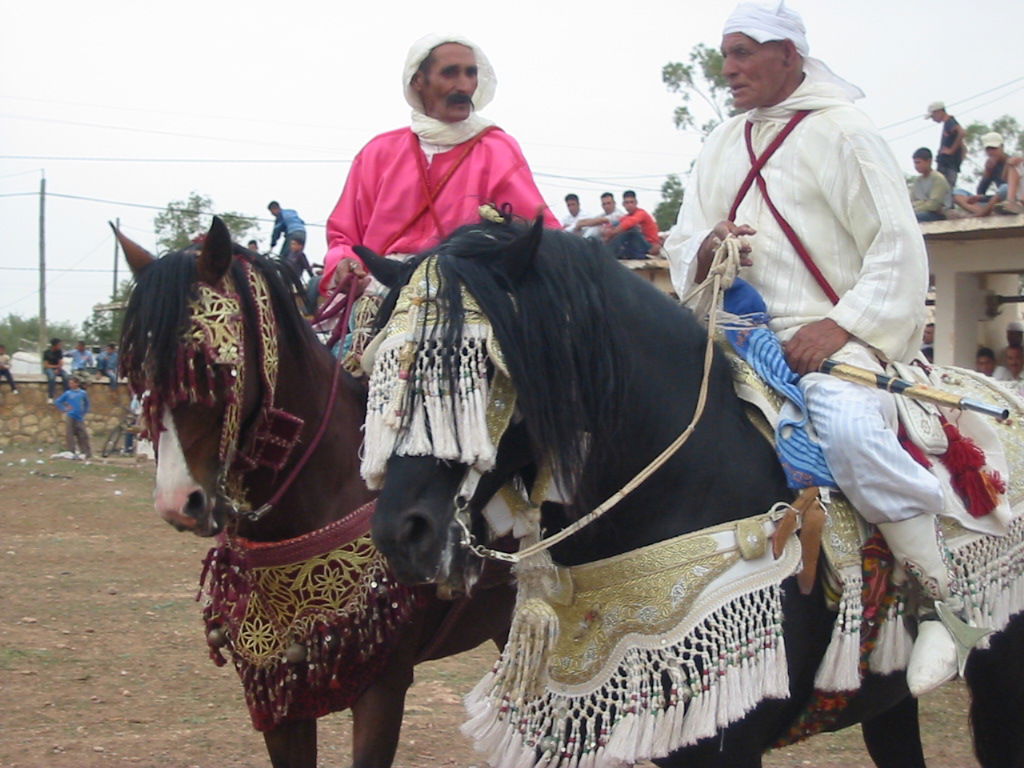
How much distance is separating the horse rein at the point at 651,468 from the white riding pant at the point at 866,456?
0.30 m


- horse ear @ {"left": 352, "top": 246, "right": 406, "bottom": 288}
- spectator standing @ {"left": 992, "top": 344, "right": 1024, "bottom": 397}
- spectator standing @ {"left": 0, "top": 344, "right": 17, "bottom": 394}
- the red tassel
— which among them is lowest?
spectator standing @ {"left": 0, "top": 344, "right": 17, "bottom": 394}

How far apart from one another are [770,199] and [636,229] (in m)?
10.3

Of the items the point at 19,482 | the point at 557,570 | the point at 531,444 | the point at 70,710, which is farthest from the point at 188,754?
the point at 19,482

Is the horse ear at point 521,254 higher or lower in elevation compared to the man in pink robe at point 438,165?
lower

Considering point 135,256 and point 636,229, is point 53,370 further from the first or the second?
point 135,256

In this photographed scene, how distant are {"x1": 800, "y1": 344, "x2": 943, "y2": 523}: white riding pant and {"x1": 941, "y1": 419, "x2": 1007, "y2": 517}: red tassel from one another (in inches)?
11.7

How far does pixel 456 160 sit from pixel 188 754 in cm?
293

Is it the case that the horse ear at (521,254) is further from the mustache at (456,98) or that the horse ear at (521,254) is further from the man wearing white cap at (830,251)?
the mustache at (456,98)

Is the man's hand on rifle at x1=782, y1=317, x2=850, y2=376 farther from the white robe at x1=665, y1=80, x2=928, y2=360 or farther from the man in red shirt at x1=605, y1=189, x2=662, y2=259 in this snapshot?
the man in red shirt at x1=605, y1=189, x2=662, y2=259

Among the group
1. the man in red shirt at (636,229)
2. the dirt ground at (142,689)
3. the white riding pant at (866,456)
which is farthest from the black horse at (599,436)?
the man in red shirt at (636,229)

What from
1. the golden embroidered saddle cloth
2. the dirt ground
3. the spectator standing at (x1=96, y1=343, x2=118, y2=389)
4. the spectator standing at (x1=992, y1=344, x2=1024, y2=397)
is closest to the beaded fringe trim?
the golden embroidered saddle cloth

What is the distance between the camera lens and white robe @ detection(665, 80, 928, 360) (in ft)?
10.3

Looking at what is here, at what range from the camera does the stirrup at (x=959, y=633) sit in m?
3.02

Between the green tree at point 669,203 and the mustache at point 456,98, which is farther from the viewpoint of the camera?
the green tree at point 669,203
